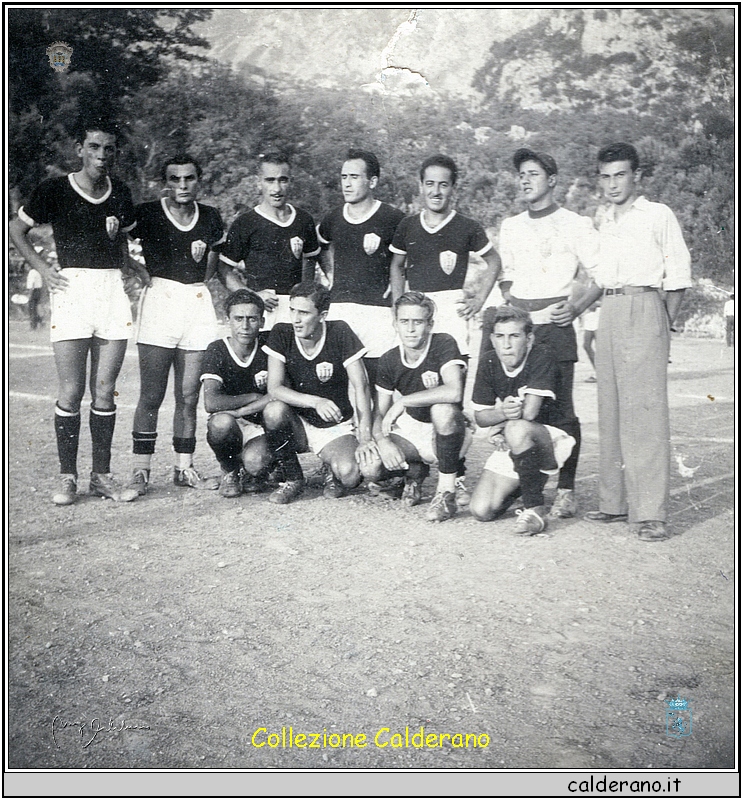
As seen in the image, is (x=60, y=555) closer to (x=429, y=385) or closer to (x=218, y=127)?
(x=429, y=385)

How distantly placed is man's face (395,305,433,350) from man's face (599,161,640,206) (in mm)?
878

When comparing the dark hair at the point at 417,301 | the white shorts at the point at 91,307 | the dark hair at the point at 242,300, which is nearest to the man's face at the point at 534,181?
the dark hair at the point at 417,301

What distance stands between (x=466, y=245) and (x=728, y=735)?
2.07 m

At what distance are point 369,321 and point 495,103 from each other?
1.04 metres

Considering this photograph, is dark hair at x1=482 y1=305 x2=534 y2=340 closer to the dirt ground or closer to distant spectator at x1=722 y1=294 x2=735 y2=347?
the dirt ground

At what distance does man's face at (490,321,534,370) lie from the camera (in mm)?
3467

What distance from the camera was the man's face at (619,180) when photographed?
3.32 meters

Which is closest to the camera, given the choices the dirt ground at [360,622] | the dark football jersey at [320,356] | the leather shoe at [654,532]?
the dirt ground at [360,622]

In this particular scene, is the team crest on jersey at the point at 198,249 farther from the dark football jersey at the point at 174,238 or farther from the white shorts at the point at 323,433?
the white shorts at the point at 323,433

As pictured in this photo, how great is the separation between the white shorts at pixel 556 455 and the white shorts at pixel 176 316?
133cm

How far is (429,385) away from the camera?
141 inches

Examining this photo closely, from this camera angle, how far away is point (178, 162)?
353 cm

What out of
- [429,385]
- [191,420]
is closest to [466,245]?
[429,385]
